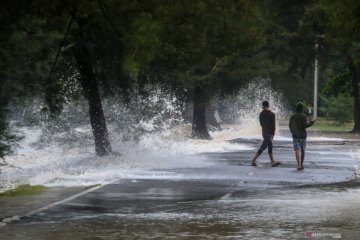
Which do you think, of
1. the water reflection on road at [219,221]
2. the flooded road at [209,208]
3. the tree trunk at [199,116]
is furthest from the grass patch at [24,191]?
the tree trunk at [199,116]

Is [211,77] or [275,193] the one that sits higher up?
[211,77]

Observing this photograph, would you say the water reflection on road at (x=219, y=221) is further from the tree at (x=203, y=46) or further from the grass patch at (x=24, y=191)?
the tree at (x=203, y=46)

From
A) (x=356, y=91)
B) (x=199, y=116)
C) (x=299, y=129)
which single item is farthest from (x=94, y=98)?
(x=356, y=91)

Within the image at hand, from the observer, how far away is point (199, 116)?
43.1 m

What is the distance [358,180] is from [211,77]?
20.3 m

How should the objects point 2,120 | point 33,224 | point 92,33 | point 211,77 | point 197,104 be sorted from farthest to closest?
point 197,104 → point 211,77 → point 92,33 → point 2,120 → point 33,224

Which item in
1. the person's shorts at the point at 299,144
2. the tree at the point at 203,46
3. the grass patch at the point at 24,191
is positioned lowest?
the grass patch at the point at 24,191

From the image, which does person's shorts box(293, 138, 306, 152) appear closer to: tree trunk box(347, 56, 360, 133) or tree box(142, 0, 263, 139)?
tree box(142, 0, 263, 139)

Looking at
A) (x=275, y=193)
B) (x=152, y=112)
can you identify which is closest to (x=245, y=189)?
(x=275, y=193)

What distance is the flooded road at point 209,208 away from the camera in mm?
10523

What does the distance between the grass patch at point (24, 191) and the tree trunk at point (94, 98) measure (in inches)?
329

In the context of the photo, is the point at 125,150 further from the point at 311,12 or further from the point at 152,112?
the point at 311,12

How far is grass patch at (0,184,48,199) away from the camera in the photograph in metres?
15.5

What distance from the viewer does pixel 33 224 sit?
11.4m
